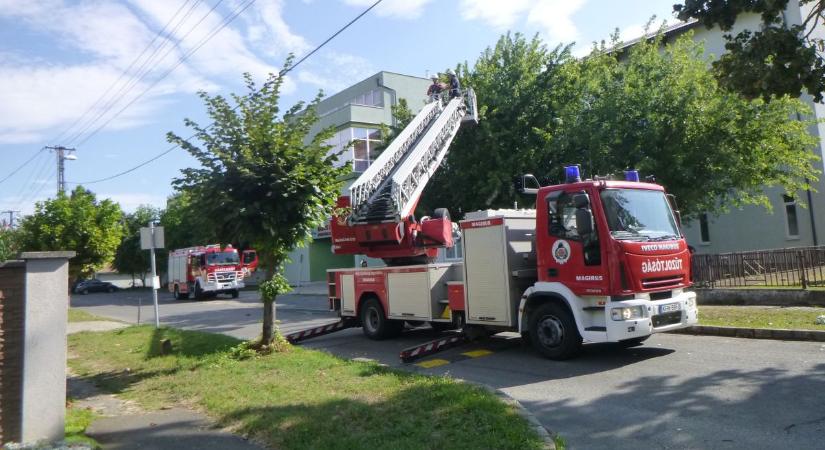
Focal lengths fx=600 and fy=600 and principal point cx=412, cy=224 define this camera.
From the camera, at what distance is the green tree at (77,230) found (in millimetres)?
20062

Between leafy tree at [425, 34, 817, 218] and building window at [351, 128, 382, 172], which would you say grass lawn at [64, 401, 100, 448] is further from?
building window at [351, 128, 382, 172]

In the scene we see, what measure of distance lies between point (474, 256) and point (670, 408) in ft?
14.7

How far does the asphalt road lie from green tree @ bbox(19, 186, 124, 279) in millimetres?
13042

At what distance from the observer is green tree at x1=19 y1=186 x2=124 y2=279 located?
20.1 m

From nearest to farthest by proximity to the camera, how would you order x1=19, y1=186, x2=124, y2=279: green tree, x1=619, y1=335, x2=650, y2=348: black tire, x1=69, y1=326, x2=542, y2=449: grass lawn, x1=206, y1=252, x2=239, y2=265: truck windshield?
x1=69, y1=326, x2=542, y2=449: grass lawn → x1=619, y1=335, x2=650, y2=348: black tire → x1=19, y1=186, x2=124, y2=279: green tree → x1=206, y1=252, x2=239, y2=265: truck windshield

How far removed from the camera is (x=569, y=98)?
1914 centimetres

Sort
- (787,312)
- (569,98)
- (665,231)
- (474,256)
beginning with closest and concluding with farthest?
(665,231), (474,256), (787,312), (569,98)

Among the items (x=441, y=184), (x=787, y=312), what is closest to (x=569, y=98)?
(x=441, y=184)

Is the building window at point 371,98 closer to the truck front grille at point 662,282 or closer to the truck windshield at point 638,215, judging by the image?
the truck windshield at point 638,215

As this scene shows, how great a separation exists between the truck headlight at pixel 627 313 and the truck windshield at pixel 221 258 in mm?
28320

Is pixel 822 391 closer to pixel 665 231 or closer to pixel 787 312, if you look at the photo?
pixel 665 231

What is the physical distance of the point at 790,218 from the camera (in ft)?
81.7

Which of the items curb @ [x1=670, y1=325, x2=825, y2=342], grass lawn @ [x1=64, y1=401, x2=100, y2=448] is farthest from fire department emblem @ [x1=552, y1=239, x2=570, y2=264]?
grass lawn @ [x1=64, y1=401, x2=100, y2=448]

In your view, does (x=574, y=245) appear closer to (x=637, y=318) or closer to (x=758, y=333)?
(x=637, y=318)
